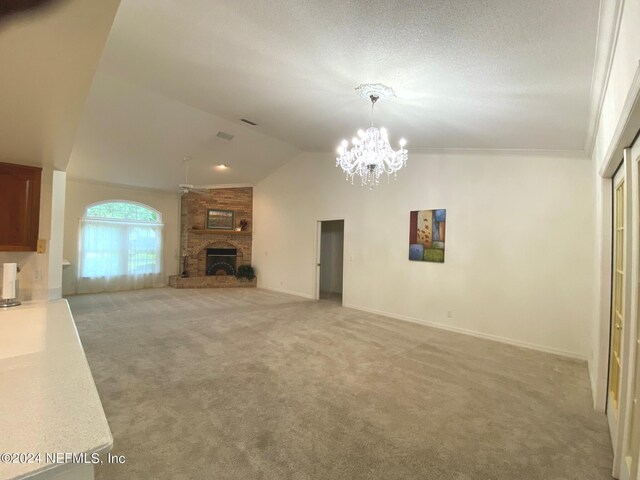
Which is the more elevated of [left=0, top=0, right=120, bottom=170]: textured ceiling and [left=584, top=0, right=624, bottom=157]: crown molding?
[left=584, top=0, right=624, bottom=157]: crown molding

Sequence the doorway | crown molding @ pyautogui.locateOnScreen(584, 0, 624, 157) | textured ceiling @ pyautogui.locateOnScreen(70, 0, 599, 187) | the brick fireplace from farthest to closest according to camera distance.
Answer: the brick fireplace, the doorway, textured ceiling @ pyautogui.locateOnScreen(70, 0, 599, 187), crown molding @ pyautogui.locateOnScreen(584, 0, 624, 157)

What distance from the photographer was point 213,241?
878cm

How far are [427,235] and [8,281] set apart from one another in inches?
195

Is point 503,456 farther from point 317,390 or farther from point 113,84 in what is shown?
point 113,84

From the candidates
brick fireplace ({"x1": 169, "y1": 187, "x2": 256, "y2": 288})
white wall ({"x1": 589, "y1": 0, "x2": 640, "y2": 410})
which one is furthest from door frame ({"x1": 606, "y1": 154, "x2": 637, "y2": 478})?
brick fireplace ({"x1": 169, "y1": 187, "x2": 256, "y2": 288})

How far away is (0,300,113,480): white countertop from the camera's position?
0.75 meters

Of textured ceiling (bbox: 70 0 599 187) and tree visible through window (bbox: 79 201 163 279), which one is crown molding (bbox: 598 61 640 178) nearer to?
textured ceiling (bbox: 70 0 599 187)

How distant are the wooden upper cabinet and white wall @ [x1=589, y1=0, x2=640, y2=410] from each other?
3.82 meters

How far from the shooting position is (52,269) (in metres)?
2.56

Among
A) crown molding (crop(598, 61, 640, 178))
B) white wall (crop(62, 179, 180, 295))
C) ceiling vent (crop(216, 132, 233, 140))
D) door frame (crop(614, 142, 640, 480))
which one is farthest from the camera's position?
white wall (crop(62, 179, 180, 295))

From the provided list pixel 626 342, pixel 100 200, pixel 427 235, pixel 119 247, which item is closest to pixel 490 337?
pixel 427 235

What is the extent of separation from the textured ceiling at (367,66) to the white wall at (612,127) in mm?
189

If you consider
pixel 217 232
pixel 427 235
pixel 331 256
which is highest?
pixel 217 232

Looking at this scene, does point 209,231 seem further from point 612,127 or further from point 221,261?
point 612,127
